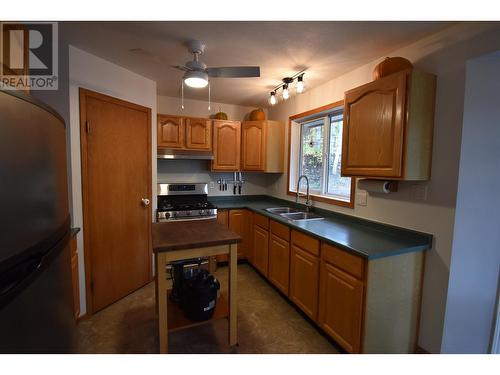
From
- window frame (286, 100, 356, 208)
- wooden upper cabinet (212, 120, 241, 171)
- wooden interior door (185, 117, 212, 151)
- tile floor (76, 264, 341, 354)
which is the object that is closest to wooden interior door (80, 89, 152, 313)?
tile floor (76, 264, 341, 354)

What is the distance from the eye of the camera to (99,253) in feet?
7.22

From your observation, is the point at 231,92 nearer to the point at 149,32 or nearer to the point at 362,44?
the point at 149,32

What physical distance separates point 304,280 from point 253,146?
1.96 m

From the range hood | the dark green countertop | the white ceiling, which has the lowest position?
the dark green countertop

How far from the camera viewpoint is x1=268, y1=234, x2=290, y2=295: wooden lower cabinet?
7.72 ft

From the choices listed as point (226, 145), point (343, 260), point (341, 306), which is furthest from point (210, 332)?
point (226, 145)

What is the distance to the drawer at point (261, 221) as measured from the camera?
9.00 ft

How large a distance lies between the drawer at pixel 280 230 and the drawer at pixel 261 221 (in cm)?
14

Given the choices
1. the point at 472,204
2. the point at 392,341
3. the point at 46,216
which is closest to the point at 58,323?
the point at 46,216

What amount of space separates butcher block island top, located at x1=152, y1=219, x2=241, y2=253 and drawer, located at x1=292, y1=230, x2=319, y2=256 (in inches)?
25.7

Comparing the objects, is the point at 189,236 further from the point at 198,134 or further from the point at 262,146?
the point at 262,146

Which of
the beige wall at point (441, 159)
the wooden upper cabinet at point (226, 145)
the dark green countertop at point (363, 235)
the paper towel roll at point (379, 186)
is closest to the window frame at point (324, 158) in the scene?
the dark green countertop at point (363, 235)

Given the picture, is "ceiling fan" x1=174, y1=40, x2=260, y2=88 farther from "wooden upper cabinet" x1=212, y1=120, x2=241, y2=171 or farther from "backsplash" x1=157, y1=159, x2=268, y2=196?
"backsplash" x1=157, y1=159, x2=268, y2=196

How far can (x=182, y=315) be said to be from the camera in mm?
1795
